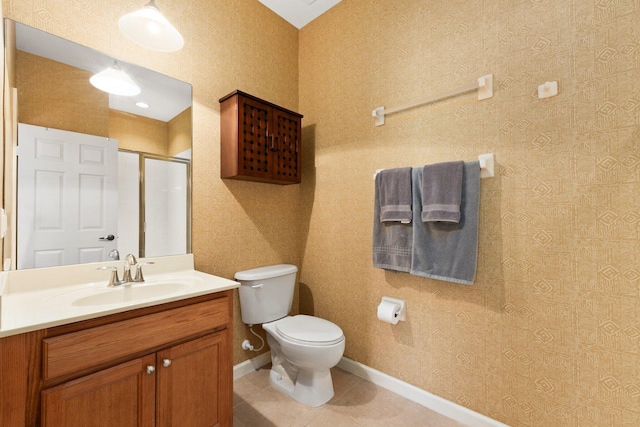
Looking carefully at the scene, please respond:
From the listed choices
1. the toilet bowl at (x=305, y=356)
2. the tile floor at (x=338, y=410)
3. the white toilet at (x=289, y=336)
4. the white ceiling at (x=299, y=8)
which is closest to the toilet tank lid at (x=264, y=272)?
the white toilet at (x=289, y=336)

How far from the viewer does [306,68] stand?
2.38 metres

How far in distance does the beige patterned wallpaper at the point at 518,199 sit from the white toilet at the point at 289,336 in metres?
0.39

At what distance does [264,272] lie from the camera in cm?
191

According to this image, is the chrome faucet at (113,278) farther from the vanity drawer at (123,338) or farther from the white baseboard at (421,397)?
the white baseboard at (421,397)

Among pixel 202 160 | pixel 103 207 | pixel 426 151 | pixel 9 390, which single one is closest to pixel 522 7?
pixel 426 151

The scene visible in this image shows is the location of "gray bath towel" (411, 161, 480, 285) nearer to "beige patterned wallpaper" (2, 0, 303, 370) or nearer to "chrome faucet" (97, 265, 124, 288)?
"beige patterned wallpaper" (2, 0, 303, 370)

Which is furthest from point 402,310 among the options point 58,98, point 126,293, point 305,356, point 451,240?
point 58,98

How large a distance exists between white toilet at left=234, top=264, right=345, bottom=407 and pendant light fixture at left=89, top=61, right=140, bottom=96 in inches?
48.3

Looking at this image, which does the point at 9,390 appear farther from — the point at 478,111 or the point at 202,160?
the point at 478,111

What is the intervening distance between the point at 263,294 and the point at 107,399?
977 mm

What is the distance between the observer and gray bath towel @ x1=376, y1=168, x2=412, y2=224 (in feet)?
5.45

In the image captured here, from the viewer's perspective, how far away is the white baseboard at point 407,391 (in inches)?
59.3

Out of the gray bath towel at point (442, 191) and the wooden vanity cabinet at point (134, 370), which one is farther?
the gray bath towel at point (442, 191)

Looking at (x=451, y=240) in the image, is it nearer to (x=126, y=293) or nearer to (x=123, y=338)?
(x=123, y=338)
